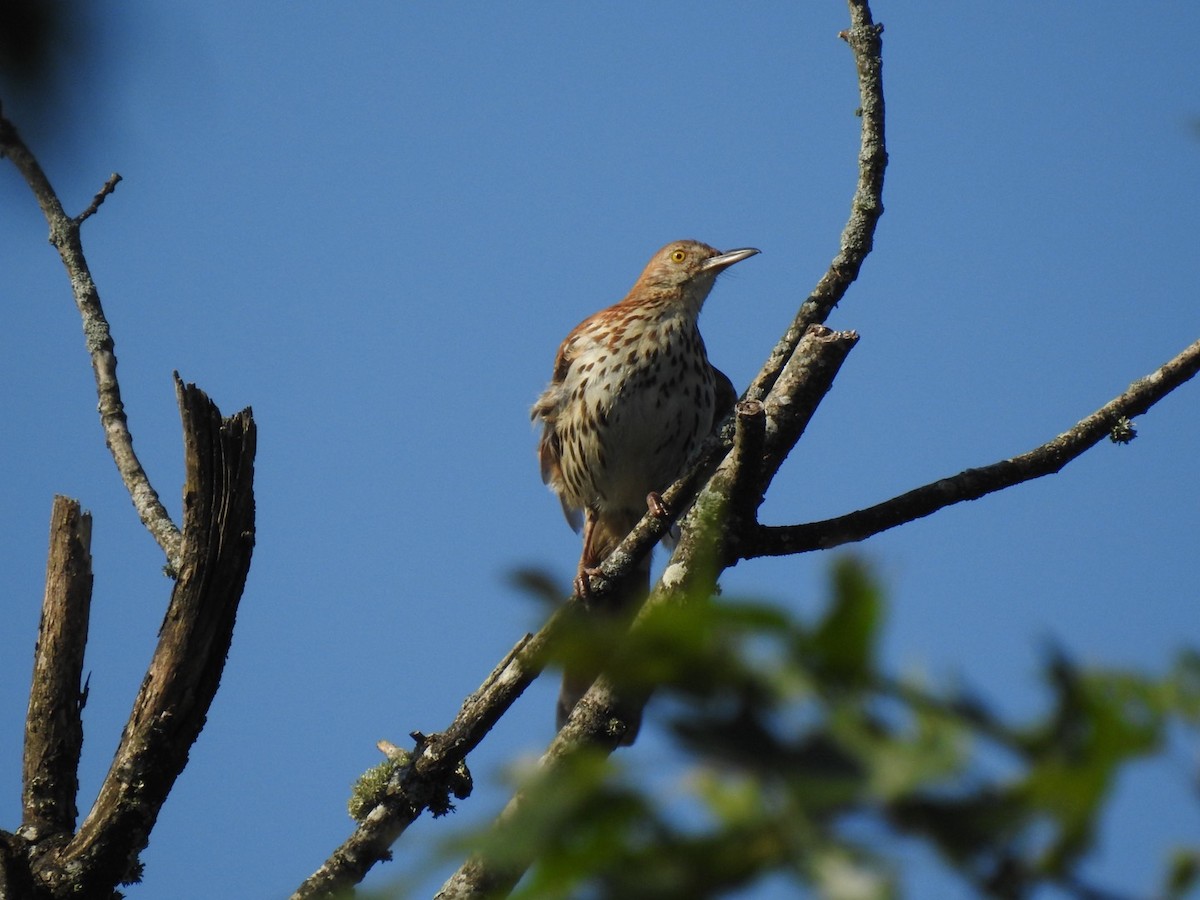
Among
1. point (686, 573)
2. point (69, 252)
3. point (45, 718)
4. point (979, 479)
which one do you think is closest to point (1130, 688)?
point (686, 573)

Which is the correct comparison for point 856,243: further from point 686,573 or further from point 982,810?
point 982,810

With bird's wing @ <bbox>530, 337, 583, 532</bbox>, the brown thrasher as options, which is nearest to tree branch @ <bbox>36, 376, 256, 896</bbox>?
the brown thrasher

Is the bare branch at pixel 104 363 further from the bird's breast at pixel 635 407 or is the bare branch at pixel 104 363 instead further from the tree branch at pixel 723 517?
the bird's breast at pixel 635 407

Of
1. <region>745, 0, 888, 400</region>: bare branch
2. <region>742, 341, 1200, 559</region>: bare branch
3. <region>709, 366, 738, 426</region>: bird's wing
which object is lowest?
<region>742, 341, 1200, 559</region>: bare branch

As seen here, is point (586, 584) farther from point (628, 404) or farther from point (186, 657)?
point (628, 404)

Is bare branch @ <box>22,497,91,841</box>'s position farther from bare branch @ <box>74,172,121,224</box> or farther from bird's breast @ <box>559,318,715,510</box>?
bird's breast @ <box>559,318,715,510</box>

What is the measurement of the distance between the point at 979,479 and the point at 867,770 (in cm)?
278

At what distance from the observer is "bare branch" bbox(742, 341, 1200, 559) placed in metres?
3.50

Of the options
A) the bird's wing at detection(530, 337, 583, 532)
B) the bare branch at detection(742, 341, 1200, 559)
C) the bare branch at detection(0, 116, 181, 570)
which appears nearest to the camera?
the bare branch at detection(742, 341, 1200, 559)

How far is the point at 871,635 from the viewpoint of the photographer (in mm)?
841

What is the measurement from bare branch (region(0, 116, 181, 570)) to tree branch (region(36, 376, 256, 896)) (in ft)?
2.76

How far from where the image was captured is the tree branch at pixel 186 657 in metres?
3.10

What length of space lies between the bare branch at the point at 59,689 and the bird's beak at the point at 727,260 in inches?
154

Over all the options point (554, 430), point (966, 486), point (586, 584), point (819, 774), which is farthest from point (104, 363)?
point (819, 774)
